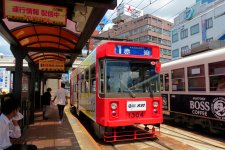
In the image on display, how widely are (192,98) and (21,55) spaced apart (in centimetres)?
648

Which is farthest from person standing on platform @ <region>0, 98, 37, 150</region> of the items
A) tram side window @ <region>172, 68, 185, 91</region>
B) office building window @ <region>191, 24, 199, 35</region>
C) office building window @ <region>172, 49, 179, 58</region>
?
office building window @ <region>172, 49, 179, 58</region>

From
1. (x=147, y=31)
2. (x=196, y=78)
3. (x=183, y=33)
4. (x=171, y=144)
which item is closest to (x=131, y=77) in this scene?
(x=171, y=144)

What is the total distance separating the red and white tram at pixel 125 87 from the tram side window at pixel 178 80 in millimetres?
2964

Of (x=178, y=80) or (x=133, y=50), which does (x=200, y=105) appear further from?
(x=133, y=50)

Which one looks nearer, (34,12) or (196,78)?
(34,12)

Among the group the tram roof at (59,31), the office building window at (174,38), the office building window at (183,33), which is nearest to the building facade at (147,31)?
the office building window at (174,38)

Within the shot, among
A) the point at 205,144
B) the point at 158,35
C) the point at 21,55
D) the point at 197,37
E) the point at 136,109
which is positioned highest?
the point at 158,35

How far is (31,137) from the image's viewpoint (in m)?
9.13

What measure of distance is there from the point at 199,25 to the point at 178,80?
34.8 metres

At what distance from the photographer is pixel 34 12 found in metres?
6.15

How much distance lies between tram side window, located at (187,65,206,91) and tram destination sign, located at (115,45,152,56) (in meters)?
2.47

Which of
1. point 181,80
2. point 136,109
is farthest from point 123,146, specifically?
point 181,80

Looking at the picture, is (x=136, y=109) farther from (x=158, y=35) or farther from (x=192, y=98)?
(x=158, y=35)

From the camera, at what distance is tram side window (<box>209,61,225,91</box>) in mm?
8984
